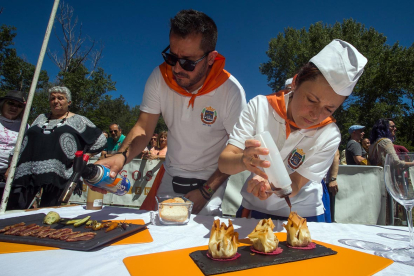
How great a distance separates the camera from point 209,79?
87.0 inches

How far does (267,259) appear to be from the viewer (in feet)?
2.96

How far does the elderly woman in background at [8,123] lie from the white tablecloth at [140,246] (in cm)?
274

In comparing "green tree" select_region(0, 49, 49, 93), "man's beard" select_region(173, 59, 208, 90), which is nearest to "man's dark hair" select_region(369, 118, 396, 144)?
"man's beard" select_region(173, 59, 208, 90)

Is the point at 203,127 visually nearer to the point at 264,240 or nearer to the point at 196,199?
the point at 196,199

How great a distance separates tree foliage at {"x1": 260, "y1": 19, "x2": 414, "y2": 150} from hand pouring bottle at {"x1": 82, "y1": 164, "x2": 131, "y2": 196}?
830 inches

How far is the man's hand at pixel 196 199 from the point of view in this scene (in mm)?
1995

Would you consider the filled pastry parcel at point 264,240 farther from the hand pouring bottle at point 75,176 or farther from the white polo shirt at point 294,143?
the hand pouring bottle at point 75,176

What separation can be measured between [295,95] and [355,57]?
37cm

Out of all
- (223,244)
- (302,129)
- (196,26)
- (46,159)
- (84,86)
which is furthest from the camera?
(84,86)

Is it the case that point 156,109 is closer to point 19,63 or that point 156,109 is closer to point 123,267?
point 123,267

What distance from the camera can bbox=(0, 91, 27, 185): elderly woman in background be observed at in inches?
147

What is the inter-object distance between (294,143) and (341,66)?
545mm

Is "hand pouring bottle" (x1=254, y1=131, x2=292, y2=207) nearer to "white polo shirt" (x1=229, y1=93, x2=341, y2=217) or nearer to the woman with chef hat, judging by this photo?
the woman with chef hat

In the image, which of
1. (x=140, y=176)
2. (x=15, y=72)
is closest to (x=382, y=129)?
(x=140, y=176)
